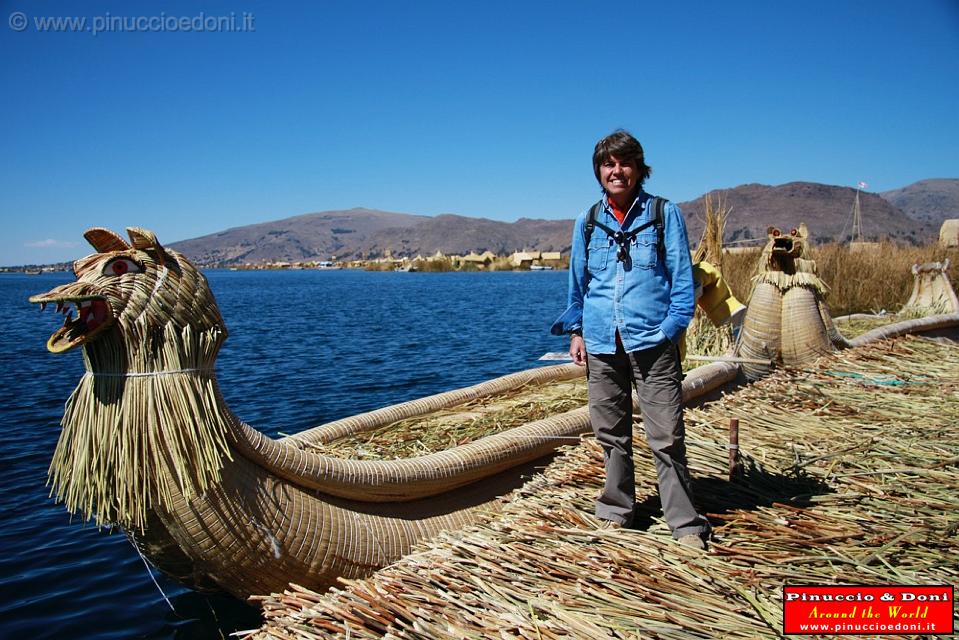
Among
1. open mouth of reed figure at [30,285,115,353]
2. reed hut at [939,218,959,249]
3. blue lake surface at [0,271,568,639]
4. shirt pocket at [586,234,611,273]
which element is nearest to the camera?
open mouth of reed figure at [30,285,115,353]

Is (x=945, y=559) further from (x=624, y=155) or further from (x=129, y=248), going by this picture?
(x=129, y=248)

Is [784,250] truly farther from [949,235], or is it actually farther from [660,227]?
[949,235]

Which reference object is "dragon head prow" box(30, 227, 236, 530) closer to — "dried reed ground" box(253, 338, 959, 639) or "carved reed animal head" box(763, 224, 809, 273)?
"dried reed ground" box(253, 338, 959, 639)

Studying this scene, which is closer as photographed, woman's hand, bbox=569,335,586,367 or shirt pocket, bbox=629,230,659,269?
shirt pocket, bbox=629,230,659,269

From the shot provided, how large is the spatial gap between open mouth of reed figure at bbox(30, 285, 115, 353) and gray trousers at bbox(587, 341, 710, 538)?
2.01 metres

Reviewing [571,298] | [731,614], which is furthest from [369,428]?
[731,614]

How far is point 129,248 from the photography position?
2.86 metres

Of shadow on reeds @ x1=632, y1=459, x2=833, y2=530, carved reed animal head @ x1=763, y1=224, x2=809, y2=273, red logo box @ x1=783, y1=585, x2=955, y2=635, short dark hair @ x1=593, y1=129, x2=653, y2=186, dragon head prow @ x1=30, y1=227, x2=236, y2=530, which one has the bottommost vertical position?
red logo box @ x1=783, y1=585, x2=955, y2=635

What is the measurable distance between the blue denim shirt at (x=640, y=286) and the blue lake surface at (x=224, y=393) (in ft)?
7.28

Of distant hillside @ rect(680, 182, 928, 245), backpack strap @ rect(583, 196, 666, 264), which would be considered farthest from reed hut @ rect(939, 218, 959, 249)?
distant hillside @ rect(680, 182, 928, 245)

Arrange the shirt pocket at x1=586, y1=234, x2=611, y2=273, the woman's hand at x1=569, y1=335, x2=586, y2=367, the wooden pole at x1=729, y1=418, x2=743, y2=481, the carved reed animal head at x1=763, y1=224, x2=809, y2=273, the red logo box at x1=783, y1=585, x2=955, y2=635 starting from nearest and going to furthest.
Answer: the red logo box at x1=783, y1=585, x2=955, y2=635 → the shirt pocket at x1=586, y1=234, x2=611, y2=273 → the woman's hand at x1=569, y1=335, x2=586, y2=367 → the wooden pole at x1=729, y1=418, x2=743, y2=481 → the carved reed animal head at x1=763, y1=224, x2=809, y2=273

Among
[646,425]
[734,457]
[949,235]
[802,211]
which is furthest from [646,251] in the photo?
[802,211]

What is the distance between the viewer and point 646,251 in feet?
9.18

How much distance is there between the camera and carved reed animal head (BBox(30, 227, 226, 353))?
2.67 m
